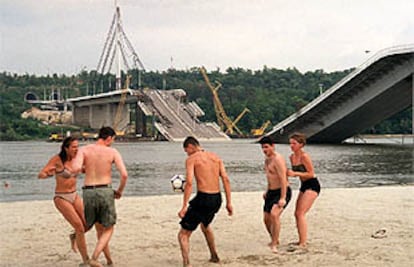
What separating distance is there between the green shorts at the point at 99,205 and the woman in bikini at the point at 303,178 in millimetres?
2488

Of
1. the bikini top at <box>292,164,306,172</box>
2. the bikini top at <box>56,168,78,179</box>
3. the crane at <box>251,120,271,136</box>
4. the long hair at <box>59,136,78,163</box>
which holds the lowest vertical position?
the crane at <box>251,120,271,136</box>

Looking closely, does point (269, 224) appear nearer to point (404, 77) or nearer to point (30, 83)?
point (404, 77)

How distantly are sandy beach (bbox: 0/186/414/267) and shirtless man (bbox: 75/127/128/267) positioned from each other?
0.97m

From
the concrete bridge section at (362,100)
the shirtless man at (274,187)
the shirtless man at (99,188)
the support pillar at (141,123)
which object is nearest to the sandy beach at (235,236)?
the shirtless man at (274,187)

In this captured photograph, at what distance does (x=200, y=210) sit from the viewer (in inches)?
280

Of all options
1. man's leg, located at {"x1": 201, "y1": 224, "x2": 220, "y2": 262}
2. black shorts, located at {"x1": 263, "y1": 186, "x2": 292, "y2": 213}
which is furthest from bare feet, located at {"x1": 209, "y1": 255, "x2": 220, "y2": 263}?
black shorts, located at {"x1": 263, "y1": 186, "x2": 292, "y2": 213}

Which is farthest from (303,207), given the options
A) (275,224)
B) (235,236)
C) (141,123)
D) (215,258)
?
(141,123)

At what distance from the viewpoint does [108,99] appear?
10331cm

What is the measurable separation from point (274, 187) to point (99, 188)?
93.8 inches

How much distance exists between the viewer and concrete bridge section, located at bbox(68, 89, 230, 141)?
86.4 m

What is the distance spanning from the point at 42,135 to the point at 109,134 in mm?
98391

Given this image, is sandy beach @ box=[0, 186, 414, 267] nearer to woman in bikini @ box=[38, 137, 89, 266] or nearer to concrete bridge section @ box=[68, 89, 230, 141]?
woman in bikini @ box=[38, 137, 89, 266]

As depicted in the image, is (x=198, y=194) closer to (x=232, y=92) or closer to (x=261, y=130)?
(x=261, y=130)

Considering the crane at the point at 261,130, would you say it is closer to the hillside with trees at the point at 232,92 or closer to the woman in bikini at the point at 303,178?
the hillside with trees at the point at 232,92
